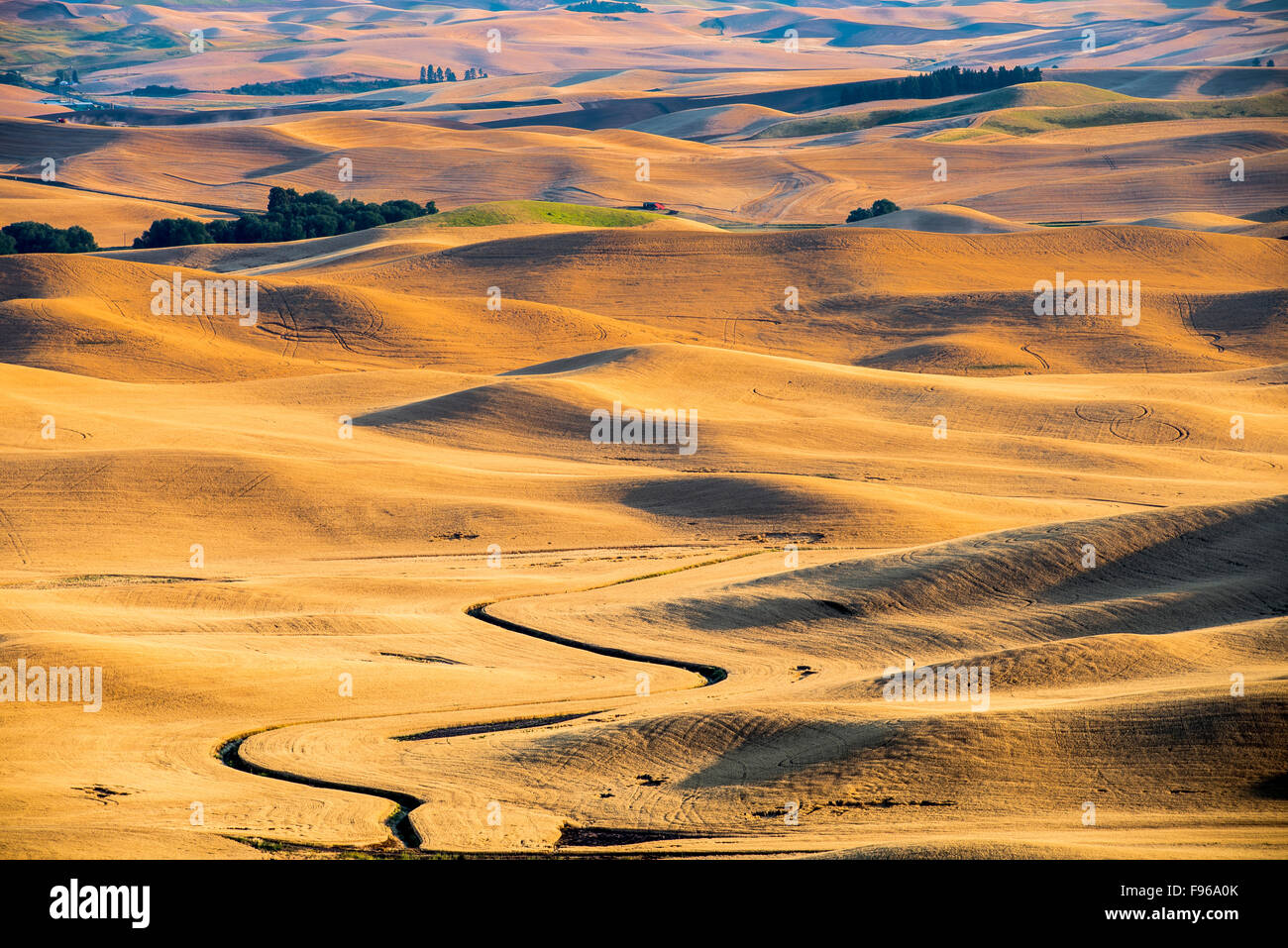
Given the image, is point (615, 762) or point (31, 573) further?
point (31, 573)

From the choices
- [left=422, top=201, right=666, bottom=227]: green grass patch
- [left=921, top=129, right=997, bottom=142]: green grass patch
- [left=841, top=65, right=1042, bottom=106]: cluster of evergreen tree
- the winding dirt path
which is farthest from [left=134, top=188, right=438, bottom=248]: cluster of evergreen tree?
[left=841, top=65, right=1042, bottom=106]: cluster of evergreen tree

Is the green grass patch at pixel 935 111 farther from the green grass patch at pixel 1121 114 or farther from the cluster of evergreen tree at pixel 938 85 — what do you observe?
the cluster of evergreen tree at pixel 938 85

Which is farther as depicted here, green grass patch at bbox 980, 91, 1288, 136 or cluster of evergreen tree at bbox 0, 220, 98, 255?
green grass patch at bbox 980, 91, 1288, 136

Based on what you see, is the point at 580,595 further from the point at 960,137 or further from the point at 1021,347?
the point at 960,137

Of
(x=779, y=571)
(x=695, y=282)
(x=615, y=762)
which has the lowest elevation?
(x=615, y=762)

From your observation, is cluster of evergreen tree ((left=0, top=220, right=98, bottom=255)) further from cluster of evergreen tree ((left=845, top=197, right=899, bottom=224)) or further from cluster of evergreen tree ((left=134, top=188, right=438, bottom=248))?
cluster of evergreen tree ((left=845, top=197, right=899, bottom=224))

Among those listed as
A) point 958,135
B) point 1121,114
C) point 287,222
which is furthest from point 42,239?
point 1121,114
